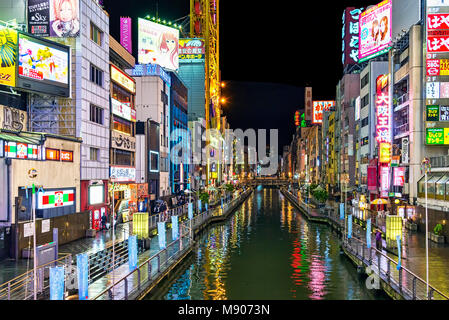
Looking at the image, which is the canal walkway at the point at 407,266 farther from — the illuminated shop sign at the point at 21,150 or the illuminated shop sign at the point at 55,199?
the illuminated shop sign at the point at 21,150

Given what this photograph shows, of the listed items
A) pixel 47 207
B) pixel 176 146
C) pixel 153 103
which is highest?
pixel 153 103

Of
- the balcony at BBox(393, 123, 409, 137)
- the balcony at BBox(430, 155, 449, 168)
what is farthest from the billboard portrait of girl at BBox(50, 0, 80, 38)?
the balcony at BBox(393, 123, 409, 137)

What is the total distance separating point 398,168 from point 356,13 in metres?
52.6

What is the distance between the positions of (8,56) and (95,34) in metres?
11.4

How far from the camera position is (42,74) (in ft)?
123

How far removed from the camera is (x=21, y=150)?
103 feet

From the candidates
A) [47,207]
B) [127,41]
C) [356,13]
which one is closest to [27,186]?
[47,207]

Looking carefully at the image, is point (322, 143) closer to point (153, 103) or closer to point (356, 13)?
point (356, 13)

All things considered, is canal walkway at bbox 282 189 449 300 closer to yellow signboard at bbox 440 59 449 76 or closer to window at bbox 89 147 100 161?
yellow signboard at bbox 440 59 449 76

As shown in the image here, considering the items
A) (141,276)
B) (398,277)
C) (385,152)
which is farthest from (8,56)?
(385,152)

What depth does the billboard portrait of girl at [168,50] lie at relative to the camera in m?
89.7

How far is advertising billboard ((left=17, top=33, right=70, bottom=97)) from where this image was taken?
118 ft

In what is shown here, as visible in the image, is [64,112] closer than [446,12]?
Yes

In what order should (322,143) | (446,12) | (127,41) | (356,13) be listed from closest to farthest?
(446,12) < (127,41) < (356,13) < (322,143)
